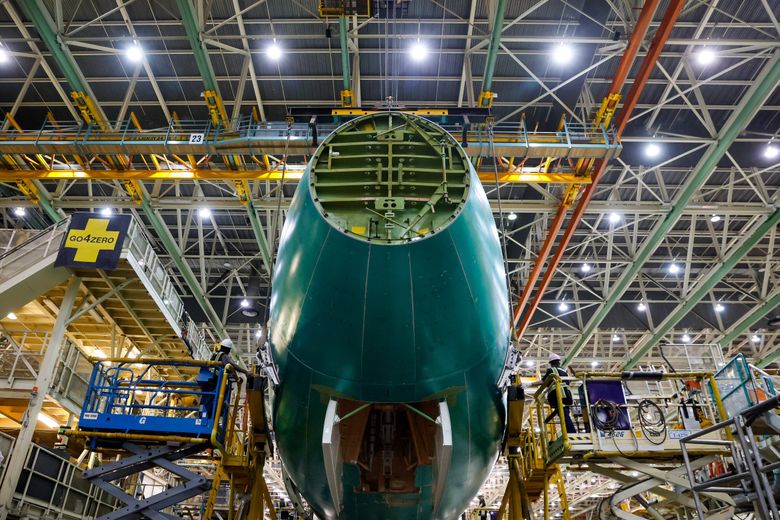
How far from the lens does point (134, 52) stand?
18.2m

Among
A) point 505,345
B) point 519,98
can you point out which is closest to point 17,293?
point 505,345

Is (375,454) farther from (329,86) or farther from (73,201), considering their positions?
(73,201)

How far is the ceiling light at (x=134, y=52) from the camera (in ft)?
59.5

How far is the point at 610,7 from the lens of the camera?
56.2 ft

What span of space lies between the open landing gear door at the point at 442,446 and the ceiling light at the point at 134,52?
Result: 1824cm

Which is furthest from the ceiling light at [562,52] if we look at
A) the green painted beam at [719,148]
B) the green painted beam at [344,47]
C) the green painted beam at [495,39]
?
the green painted beam at [344,47]

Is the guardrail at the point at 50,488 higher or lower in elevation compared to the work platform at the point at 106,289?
lower

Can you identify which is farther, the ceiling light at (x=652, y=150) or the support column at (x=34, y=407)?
the ceiling light at (x=652, y=150)

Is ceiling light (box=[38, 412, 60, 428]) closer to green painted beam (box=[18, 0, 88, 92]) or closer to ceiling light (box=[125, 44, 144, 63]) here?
green painted beam (box=[18, 0, 88, 92])

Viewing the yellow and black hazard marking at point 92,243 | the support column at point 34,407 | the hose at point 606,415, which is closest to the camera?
the hose at point 606,415

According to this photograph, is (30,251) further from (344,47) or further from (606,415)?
(606,415)

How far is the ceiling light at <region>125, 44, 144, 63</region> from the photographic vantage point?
18150 millimetres

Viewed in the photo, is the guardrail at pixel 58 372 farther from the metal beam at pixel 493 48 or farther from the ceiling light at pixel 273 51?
the metal beam at pixel 493 48

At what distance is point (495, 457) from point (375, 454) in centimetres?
171
